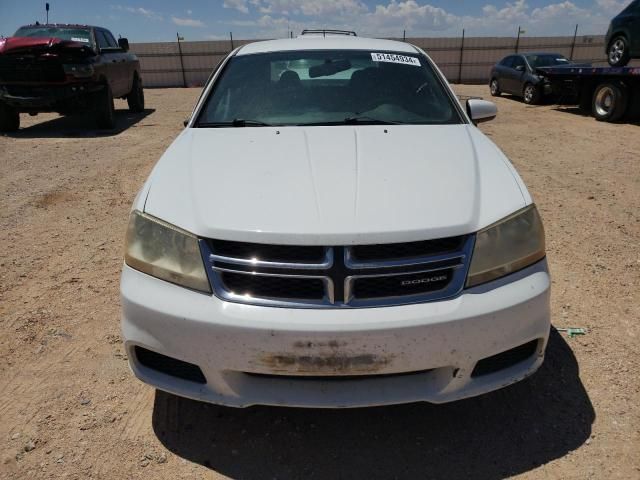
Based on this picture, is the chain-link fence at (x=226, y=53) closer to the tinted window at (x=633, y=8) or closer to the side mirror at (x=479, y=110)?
the tinted window at (x=633, y=8)

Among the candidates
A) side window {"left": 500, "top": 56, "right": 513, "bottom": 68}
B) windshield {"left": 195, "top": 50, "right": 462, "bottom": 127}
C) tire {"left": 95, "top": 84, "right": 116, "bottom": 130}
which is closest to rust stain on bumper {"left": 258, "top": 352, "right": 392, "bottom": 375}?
windshield {"left": 195, "top": 50, "right": 462, "bottom": 127}

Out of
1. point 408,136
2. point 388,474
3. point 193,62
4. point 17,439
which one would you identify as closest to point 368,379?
point 388,474

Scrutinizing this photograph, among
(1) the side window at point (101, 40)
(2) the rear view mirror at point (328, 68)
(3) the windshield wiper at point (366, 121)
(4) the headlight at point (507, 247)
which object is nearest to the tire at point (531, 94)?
(1) the side window at point (101, 40)

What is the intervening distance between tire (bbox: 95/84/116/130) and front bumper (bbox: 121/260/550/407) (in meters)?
8.60

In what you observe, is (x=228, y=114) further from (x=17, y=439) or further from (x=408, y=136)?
(x=17, y=439)

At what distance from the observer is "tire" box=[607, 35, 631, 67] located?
388 inches

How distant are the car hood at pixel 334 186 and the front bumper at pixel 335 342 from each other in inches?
10.5

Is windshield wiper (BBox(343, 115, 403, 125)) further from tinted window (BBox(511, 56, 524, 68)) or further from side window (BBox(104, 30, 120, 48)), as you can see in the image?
tinted window (BBox(511, 56, 524, 68))

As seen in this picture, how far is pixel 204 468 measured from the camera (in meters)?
1.90

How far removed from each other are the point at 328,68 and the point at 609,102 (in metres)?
9.63

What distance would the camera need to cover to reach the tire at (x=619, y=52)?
9.84 meters

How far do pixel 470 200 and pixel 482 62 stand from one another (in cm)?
2361

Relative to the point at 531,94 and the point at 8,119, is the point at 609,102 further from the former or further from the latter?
the point at 8,119

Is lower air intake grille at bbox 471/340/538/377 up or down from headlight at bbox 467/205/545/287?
down
